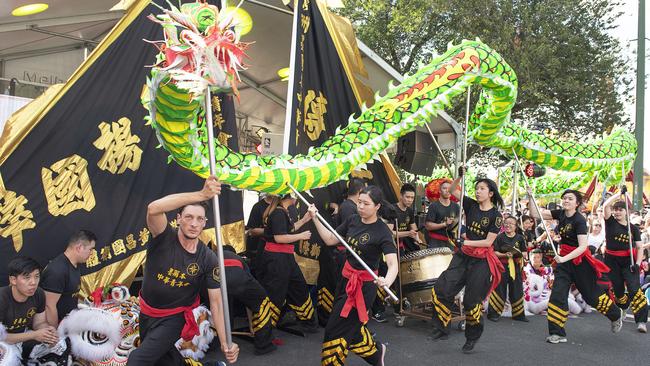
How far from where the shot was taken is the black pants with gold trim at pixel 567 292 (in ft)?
18.2

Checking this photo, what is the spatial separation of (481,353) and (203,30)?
382 centimetres

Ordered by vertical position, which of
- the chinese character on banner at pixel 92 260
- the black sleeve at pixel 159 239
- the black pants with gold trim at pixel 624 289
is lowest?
the black pants with gold trim at pixel 624 289

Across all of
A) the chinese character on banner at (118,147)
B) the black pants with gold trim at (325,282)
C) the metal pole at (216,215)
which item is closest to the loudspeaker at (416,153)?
the black pants with gold trim at (325,282)

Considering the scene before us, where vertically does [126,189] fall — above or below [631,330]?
above

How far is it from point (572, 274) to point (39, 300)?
4719 mm

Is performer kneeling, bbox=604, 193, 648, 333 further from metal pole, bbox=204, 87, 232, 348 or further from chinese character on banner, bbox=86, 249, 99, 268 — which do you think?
chinese character on banner, bbox=86, 249, 99, 268

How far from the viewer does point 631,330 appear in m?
6.34

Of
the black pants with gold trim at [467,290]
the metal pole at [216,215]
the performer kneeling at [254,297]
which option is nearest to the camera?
the metal pole at [216,215]

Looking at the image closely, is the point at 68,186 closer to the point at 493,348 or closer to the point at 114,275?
the point at 114,275

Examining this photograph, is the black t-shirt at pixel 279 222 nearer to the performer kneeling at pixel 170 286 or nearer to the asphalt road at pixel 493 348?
the asphalt road at pixel 493 348

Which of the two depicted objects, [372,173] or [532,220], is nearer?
[372,173]

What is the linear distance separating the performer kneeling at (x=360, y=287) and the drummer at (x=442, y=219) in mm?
2648

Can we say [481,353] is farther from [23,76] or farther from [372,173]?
[23,76]

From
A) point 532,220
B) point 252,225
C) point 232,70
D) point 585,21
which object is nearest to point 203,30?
point 232,70
